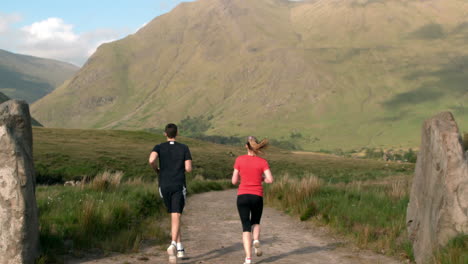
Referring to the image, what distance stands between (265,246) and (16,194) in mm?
5212

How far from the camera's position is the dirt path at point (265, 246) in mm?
9484

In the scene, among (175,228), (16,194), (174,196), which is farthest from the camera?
(174,196)

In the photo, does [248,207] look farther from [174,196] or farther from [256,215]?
[174,196]

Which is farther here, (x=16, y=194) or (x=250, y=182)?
(x=250, y=182)

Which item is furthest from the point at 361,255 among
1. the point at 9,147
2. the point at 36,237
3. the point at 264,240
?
the point at 9,147

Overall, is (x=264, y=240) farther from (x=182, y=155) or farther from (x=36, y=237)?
(x=36, y=237)

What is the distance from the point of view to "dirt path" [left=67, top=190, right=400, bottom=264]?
9484 millimetres

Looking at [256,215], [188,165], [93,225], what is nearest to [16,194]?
[93,225]

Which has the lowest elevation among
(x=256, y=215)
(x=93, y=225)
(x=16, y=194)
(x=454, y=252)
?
(x=93, y=225)

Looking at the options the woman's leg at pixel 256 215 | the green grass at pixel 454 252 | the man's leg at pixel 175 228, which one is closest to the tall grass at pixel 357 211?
the green grass at pixel 454 252

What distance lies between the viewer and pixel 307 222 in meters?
13.9

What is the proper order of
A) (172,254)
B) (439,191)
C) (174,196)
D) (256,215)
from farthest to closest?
(174,196) < (256,215) < (172,254) < (439,191)

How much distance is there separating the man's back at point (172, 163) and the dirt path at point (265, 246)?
1459mm

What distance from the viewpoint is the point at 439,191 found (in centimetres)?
834
